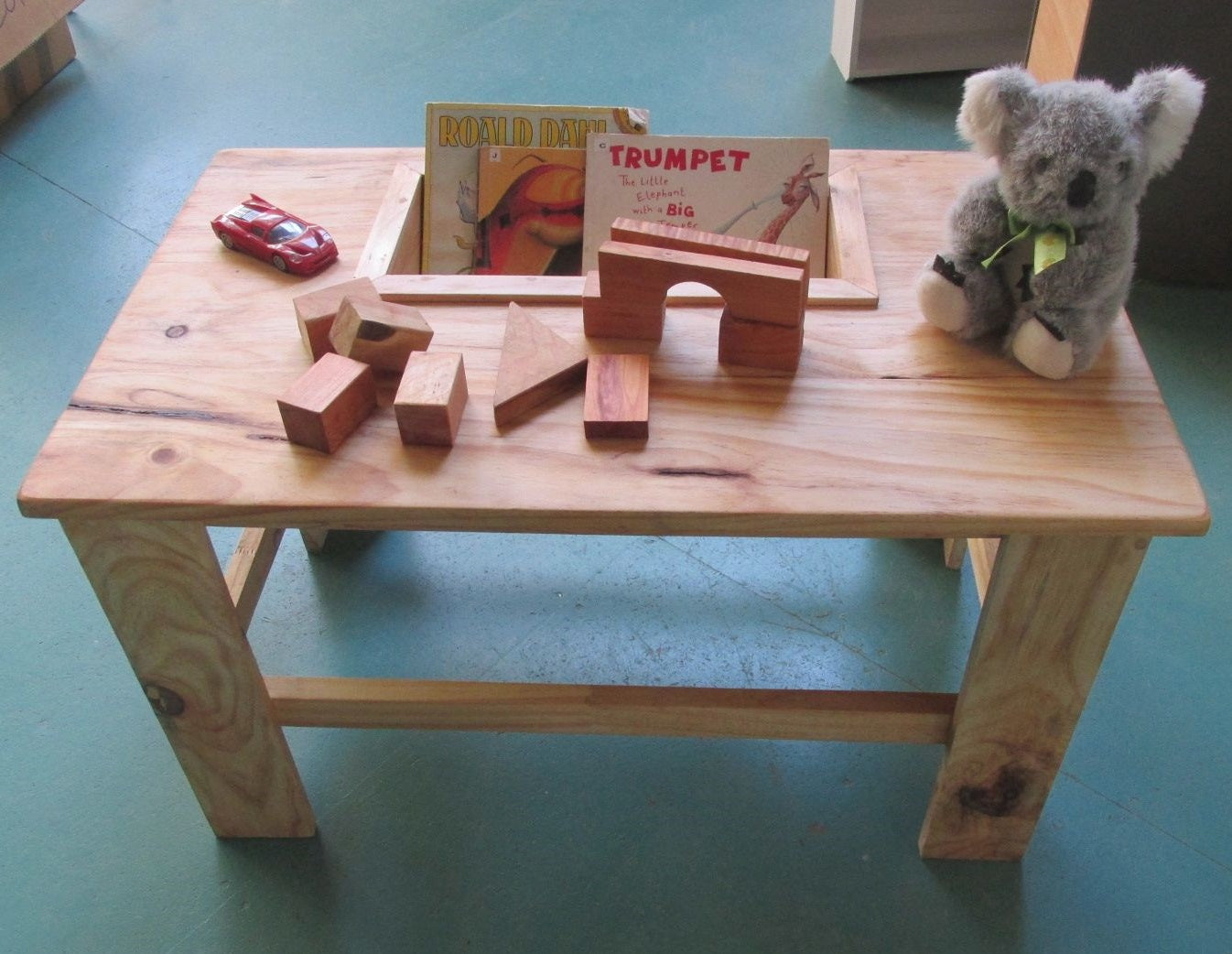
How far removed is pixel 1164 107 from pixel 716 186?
0.50m

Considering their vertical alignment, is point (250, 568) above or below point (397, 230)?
below

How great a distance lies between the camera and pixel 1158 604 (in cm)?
149

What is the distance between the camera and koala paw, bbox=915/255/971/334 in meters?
0.97

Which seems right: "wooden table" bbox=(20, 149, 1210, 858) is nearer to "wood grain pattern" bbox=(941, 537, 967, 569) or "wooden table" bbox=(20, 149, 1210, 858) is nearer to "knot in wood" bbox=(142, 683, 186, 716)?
"knot in wood" bbox=(142, 683, 186, 716)

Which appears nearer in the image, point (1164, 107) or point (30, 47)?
point (1164, 107)

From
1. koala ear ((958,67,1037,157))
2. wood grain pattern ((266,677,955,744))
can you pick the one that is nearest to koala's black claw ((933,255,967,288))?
koala ear ((958,67,1037,157))

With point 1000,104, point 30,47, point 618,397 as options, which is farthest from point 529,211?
point 30,47

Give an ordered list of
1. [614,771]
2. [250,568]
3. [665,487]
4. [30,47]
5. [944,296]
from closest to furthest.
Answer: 1. [665,487]
2. [944,296]
3. [250,568]
4. [614,771]
5. [30,47]

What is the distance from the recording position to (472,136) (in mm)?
1297

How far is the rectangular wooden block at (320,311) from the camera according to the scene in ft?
3.22

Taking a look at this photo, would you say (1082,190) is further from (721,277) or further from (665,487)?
(665,487)

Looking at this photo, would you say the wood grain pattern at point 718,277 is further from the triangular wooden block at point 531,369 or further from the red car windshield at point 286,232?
the red car windshield at point 286,232

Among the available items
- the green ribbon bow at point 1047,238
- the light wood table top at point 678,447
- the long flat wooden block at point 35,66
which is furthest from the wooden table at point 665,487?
the long flat wooden block at point 35,66

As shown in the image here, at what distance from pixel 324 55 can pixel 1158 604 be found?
229 cm
